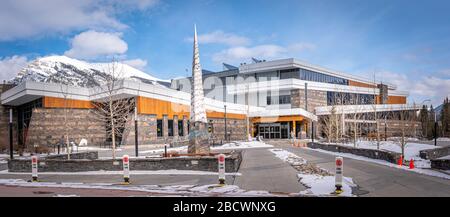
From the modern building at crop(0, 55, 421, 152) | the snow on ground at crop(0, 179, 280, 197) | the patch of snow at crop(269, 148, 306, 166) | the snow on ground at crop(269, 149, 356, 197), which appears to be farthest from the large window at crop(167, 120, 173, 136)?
the snow on ground at crop(269, 149, 356, 197)

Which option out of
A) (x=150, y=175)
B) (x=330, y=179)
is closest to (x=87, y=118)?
(x=150, y=175)

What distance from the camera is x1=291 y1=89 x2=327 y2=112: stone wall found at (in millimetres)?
65812

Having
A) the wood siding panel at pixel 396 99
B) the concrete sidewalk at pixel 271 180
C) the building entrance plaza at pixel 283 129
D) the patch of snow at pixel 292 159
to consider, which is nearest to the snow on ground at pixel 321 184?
the concrete sidewalk at pixel 271 180

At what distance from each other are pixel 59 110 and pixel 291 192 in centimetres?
3743

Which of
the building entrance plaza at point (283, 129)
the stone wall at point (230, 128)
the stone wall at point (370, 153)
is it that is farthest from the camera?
the building entrance plaza at point (283, 129)

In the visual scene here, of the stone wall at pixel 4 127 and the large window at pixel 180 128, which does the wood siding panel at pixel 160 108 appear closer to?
the large window at pixel 180 128

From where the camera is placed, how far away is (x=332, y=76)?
77.8m

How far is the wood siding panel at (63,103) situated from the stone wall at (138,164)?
2176 cm

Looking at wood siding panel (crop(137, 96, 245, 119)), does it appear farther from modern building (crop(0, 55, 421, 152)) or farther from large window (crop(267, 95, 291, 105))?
large window (crop(267, 95, 291, 105))

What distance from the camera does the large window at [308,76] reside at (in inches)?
2677

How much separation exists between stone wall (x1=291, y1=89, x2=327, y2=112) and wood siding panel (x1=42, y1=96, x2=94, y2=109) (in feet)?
133

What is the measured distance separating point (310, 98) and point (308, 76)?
5576 mm

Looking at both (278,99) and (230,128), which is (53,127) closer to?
(230,128)
